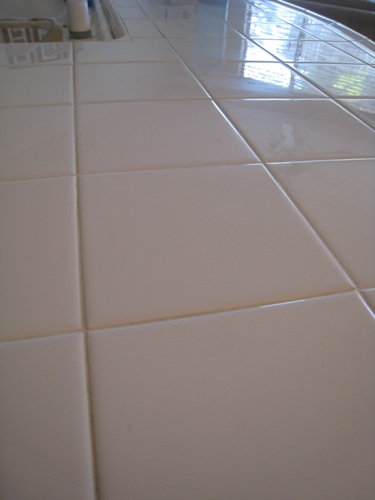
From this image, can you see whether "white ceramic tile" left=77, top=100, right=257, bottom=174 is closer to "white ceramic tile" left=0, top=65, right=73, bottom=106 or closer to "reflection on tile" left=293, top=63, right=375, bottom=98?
"white ceramic tile" left=0, top=65, right=73, bottom=106

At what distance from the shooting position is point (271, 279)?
30cm

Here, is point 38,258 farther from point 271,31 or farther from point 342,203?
point 271,31

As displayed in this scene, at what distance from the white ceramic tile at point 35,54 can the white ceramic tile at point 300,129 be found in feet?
1.13

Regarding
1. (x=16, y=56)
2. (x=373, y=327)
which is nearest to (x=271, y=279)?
(x=373, y=327)

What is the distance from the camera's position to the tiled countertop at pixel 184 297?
0.69ft

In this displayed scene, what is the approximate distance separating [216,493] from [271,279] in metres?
0.16

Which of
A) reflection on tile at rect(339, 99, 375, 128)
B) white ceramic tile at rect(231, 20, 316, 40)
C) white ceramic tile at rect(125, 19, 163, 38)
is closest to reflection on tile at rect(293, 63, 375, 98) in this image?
reflection on tile at rect(339, 99, 375, 128)

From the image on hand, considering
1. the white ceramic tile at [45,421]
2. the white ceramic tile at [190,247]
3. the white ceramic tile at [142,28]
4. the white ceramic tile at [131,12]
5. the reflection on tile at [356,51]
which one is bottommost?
the white ceramic tile at [45,421]

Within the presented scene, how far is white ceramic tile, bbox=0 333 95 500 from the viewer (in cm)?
20

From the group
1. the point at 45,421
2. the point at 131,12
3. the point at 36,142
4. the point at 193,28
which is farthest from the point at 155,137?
the point at 131,12

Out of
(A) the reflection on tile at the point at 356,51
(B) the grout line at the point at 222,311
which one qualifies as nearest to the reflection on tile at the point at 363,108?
(A) the reflection on tile at the point at 356,51

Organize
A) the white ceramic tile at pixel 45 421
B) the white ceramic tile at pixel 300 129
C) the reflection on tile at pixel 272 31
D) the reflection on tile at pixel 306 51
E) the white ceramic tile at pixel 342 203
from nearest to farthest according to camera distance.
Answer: the white ceramic tile at pixel 45 421 < the white ceramic tile at pixel 342 203 < the white ceramic tile at pixel 300 129 < the reflection on tile at pixel 306 51 < the reflection on tile at pixel 272 31

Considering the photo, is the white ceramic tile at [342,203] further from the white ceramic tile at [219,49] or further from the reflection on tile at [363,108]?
the white ceramic tile at [219,49]

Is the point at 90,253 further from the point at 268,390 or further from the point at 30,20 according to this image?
the point at 30,20
